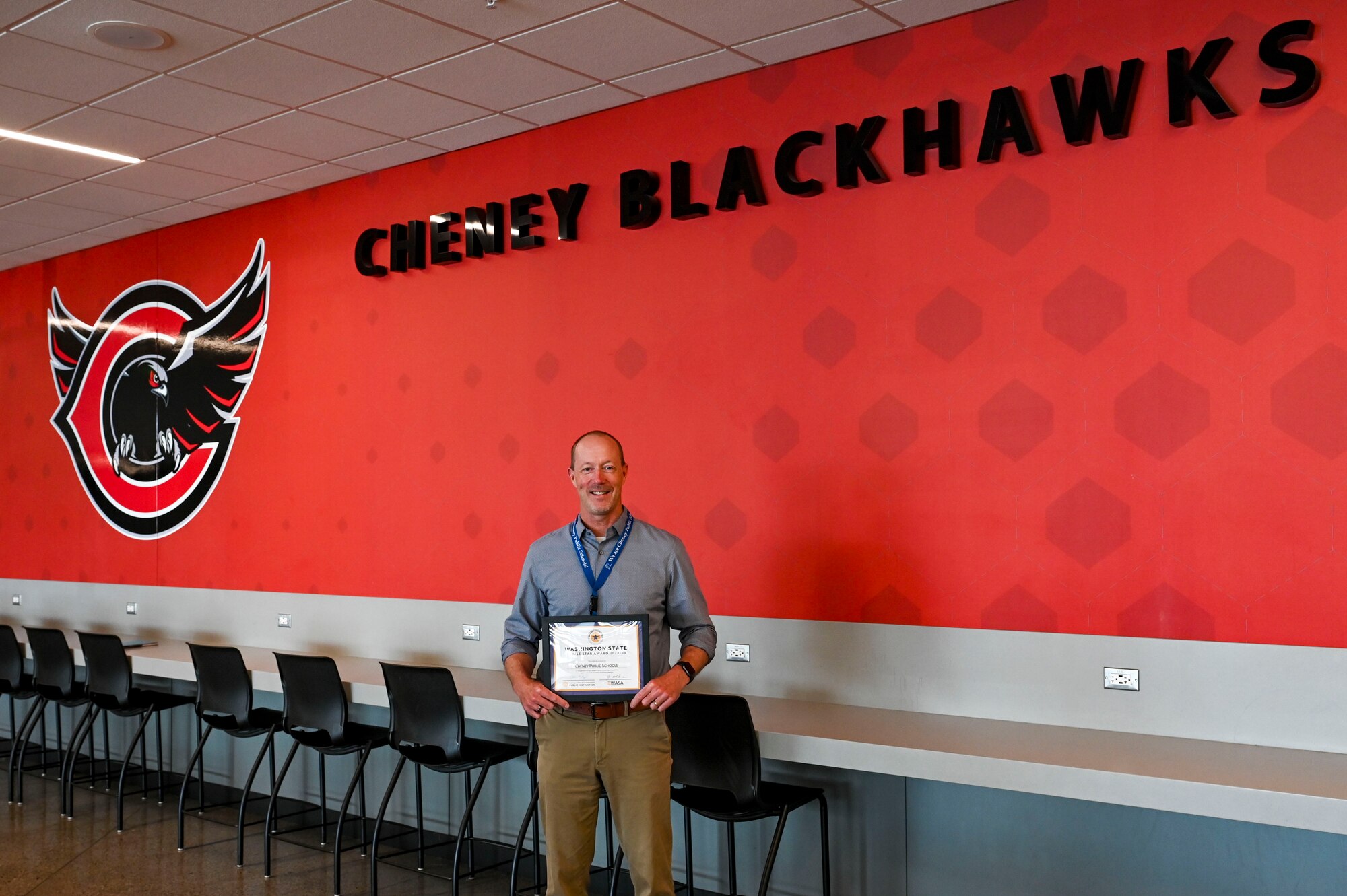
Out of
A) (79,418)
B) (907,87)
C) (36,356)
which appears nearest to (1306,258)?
(907,87)

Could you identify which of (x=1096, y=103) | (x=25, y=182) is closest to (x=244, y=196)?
(x=25, y=182)

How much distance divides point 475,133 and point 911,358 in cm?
236

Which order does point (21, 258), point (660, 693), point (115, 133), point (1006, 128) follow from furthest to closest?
point (21, 258)
point (115, 133)
point (1006, 128)
point (660, 693)

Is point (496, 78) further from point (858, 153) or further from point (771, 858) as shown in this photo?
point (771, 858)

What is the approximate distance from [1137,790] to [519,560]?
2.93 m

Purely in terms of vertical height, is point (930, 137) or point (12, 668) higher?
point (930, 137)

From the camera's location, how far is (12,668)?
6602mm

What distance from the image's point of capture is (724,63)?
438 cm

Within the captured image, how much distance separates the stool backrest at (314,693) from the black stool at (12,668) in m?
2.51

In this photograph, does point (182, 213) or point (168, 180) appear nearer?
point (168, 180)

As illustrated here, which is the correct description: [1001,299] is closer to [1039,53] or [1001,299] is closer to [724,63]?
[1039,53]

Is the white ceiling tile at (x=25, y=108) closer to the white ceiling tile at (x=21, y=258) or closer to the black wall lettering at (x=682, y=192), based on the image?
the black wall lettering at (x=682, y=192)

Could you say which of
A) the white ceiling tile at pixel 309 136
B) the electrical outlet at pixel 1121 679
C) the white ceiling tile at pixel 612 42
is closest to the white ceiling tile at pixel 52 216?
the white ceiling tile at pixel 309 136

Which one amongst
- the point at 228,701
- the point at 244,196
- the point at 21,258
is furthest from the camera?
the point at 21,258
